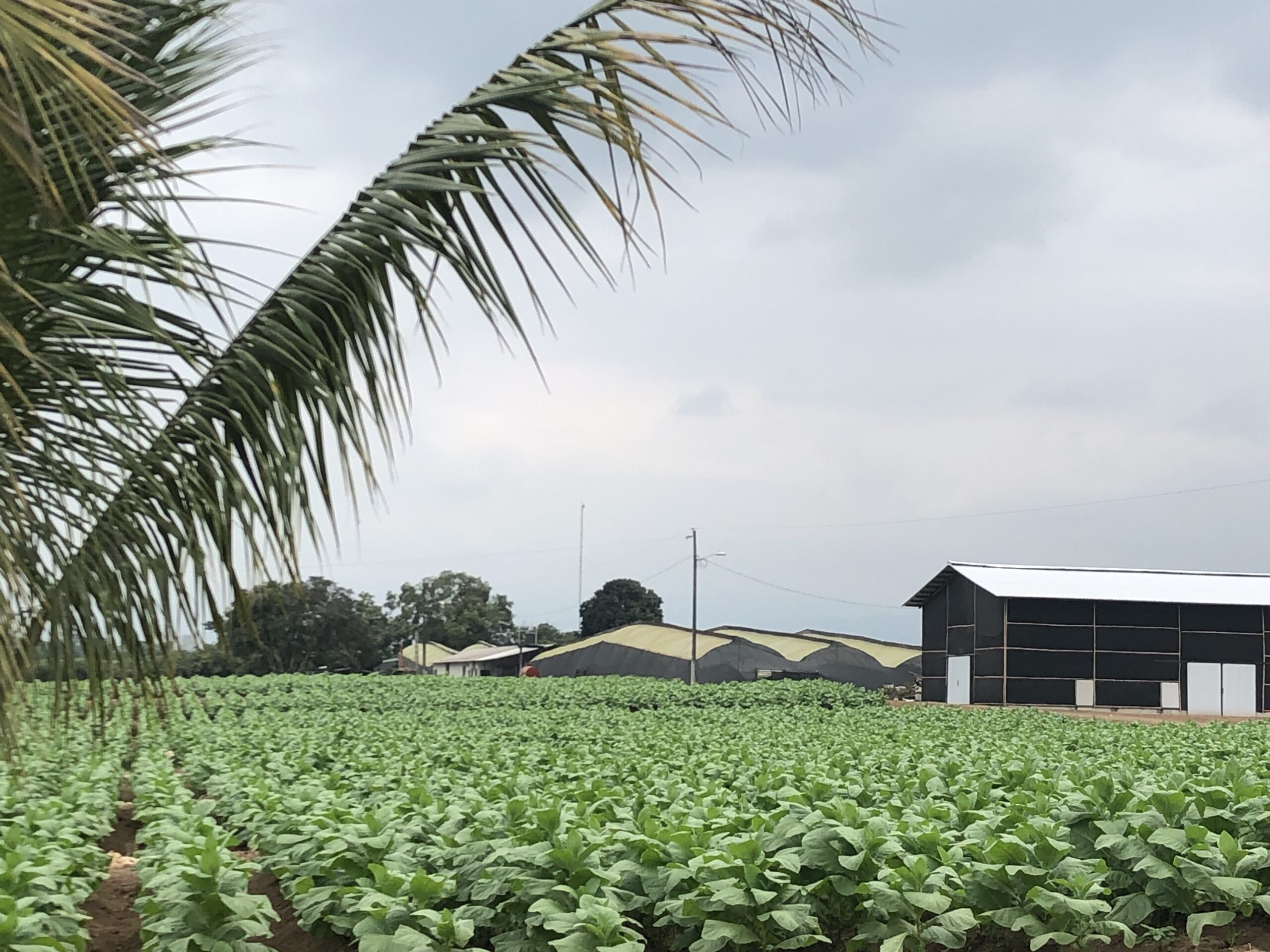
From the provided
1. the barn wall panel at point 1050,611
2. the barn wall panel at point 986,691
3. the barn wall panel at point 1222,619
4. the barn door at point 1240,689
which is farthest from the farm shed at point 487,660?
the barn door at point 1240,689

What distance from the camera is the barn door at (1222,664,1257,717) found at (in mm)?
36281

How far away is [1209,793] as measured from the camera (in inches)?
249

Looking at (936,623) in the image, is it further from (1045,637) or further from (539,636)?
(539,636)

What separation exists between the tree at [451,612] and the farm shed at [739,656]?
3262cm

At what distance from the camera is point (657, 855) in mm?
5664

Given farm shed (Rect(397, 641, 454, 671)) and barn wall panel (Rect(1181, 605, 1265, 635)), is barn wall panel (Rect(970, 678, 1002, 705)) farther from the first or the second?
farm shed (Rect(397, 641, 454, 671))

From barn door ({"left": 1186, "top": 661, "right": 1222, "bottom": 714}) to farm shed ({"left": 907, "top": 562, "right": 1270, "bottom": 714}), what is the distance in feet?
0.09

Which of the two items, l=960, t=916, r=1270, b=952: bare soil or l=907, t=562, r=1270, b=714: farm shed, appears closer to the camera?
l=960, t=916, r=1270, b=952: bare soil

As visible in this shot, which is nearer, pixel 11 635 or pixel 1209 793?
pixel 11 635

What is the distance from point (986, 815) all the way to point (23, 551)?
4.80 meters

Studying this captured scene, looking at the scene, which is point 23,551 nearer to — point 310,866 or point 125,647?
point 125,647

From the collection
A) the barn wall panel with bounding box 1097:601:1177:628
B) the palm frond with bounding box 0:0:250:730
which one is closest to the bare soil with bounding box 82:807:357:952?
the palm frond with bounding box 0:0:250:730

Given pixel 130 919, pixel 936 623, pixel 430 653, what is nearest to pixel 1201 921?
pixel 130 919

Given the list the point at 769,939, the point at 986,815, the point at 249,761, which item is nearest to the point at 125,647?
the point at 769,939
